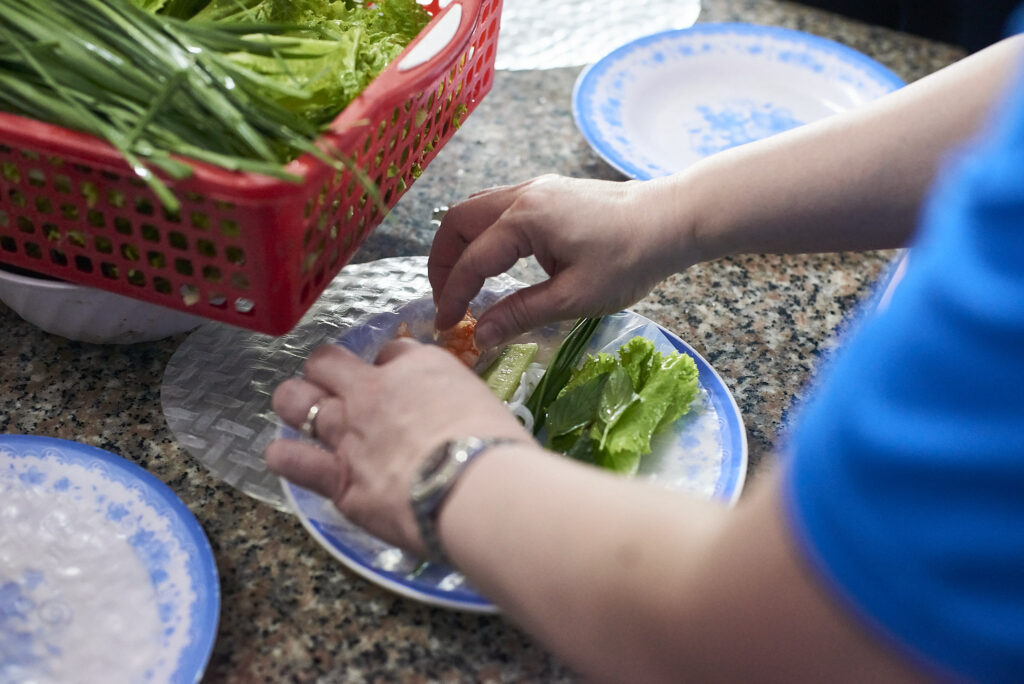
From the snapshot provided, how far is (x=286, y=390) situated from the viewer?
725mm

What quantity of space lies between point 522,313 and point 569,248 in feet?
0.27

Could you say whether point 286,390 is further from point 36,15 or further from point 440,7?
point 440,7

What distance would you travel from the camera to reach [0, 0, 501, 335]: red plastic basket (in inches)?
27.7

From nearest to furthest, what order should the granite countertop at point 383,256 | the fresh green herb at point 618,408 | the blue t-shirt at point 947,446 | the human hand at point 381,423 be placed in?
1. the blue t-shirt at point 947,446
2. the human hand at point 381,423
3. the granite countertop at point 383,256
4. the fresh green herb at point 618,408

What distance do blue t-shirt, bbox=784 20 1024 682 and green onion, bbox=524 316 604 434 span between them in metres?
0.49

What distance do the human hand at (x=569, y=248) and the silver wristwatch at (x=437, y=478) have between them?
318 millimetres

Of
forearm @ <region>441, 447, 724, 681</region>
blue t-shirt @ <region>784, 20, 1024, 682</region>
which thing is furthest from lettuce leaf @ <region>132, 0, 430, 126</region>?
blue t-shirt @ <region>784, 20, 1024, 682</region>

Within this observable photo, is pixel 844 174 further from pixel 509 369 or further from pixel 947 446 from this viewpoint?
pixel 947 446

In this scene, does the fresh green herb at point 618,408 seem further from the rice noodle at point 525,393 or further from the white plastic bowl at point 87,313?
the white plastic bowl at point 87,313

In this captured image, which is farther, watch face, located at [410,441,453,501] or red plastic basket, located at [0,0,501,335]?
red plastic basket, located at [0,0,501,335]

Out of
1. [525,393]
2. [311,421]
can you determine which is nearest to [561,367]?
[525,393]

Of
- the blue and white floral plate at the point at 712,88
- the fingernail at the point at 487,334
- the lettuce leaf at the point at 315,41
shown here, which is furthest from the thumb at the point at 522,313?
the blue and white floral plate at the point at 712,88

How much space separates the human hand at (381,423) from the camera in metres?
0.62

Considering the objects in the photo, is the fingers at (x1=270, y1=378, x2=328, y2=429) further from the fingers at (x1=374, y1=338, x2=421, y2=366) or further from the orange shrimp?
the orange shrimp
